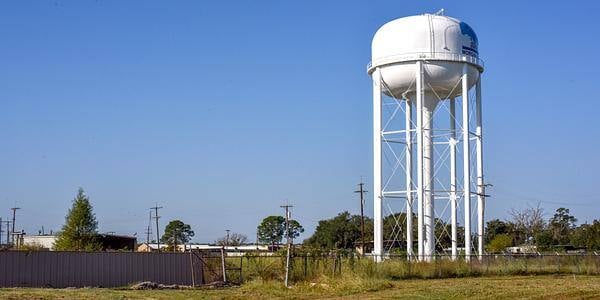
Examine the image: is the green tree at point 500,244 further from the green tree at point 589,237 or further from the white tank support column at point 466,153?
the white tank support column at point 466,153

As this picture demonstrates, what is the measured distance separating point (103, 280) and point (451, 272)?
17.9 meters

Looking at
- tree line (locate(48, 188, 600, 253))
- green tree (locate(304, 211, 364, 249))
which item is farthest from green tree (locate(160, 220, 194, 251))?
green tree (locate(304, 211, 364, 249))

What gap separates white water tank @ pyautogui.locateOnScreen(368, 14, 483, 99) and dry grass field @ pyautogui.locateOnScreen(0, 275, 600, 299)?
16081mm

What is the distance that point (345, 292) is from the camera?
32.7m

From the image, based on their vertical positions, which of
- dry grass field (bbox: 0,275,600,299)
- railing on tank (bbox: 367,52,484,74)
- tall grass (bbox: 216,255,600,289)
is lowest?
dry grass field (bbox: 0,275,600,299)

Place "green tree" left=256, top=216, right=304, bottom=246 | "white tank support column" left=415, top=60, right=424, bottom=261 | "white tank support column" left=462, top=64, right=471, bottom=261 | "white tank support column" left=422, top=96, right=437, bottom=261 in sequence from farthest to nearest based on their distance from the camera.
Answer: "green tree" left=256, top=216, right=304, bottom=246 < "white tank support column" left=422, top=96, right=437, bottom=261 < "white tank support column" left=462, top=64, right=471, bottom=261 < "white tank support column" left=415, top=60, right=424, bottom=261

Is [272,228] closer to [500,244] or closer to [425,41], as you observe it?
[500,244]

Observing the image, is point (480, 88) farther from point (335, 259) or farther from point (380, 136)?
point (335, 259)

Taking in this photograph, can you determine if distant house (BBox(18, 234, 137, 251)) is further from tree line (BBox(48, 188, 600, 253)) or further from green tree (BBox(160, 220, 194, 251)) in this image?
green tree (BBox(160, 220, 194, 251))

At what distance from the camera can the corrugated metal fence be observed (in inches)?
1478

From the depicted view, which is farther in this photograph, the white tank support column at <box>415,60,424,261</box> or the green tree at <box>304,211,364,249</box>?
the green tree at <box>304,211,364,249</box>

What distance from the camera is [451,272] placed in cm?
4419

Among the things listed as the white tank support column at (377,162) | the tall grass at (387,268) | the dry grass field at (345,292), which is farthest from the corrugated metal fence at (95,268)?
the white tank support column at (377,162)

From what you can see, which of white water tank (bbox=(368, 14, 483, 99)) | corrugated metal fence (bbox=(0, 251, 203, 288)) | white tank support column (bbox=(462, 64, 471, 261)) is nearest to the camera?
corrugated metal fence (bbox=(0, 251, 203, 288))
